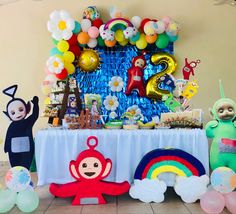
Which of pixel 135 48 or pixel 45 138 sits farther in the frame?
pixel 135 48

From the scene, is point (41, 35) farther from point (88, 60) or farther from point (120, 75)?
point (120, 75)

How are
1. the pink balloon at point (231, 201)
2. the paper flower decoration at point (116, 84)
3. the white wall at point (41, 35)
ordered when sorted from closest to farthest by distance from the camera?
1. the pink balloon at point (231, 201)
2. the paper flower decoration at point (116, 84)
3. the white wall at point (41, 35)

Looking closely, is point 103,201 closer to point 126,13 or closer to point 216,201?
point 216,201

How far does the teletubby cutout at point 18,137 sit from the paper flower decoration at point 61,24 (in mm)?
1180

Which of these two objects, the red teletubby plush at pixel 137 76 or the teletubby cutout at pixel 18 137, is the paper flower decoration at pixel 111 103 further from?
the teletubby cutout at pixel 18 137

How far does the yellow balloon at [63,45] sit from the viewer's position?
4352 mm

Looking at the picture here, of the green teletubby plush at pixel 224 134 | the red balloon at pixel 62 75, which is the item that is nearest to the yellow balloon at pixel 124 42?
the red balloon at pixel 62 75

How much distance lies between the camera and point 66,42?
4379 millimetres

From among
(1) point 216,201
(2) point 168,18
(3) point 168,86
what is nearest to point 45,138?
(1) point 216,201

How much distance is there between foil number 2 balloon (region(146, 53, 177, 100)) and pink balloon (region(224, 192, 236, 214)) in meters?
2.08

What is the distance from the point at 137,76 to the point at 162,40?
1.91ft

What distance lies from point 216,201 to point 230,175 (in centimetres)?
25

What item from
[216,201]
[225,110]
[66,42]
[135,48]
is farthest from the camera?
[135,48]

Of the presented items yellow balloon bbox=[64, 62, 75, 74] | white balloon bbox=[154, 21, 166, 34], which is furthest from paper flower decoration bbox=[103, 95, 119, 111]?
white balloon bbox=[154, 21, 166, 34]
